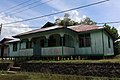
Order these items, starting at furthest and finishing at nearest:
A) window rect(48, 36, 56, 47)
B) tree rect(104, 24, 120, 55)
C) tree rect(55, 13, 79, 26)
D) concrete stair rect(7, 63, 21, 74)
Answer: tree rect(55, 13, 79, 26), tree rect(104, 24, 120, 55), window rect(48, 36, 56, 47), concrete stair rect(7, 63, 21, 74)

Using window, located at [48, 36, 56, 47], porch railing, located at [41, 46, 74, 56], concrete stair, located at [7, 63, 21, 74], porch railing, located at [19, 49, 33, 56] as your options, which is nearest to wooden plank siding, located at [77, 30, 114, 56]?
porch railing, located at [41, 46, 74, 56]

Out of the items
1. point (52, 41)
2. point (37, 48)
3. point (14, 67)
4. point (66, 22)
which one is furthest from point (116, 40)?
point (14, 67)

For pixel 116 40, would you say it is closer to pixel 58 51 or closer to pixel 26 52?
pixel 58 51

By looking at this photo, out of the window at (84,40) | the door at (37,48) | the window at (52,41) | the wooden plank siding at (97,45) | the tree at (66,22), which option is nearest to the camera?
the wooden plank siding at (97,45)

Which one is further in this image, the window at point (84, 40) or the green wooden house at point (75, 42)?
the window at point (84, 40)

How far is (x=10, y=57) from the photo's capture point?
91.8 feet

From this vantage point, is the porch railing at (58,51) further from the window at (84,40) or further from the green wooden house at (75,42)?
the window at (84,40)

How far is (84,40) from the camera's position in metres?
19.1

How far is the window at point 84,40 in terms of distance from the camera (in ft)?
61.8

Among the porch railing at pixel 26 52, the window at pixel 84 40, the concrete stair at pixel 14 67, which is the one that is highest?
the window at pixel 84 40

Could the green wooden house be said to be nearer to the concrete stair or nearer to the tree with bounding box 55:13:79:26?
the concrete stair

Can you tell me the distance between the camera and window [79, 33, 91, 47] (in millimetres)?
18844

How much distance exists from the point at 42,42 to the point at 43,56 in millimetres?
3365

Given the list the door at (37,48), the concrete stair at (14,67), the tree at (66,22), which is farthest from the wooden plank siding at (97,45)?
the tree at (66,22)
